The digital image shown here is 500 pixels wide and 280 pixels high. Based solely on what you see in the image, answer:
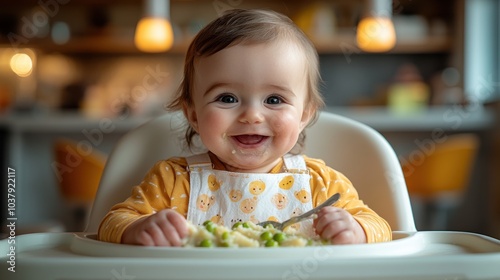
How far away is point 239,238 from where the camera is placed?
77cm

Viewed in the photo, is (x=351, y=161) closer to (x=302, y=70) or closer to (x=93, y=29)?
(x=302, y=70)

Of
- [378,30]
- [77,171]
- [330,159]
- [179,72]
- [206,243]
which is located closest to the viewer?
[206,243]

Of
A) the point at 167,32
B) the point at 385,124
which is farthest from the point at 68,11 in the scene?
the point at 385,124

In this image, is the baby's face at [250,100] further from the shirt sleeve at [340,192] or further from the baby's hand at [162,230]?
the baby's hand at [162,230]

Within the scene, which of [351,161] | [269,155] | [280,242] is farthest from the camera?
[351,161]

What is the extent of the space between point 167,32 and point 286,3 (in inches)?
56.6

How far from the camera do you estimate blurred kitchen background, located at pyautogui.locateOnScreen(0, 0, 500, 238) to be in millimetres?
4289

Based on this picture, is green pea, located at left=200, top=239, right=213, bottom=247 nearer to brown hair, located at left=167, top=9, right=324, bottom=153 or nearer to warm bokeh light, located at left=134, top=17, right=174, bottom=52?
brown hair, located at left=167, top=9, right=324, bottom=153

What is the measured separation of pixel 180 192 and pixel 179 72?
15.3 feet

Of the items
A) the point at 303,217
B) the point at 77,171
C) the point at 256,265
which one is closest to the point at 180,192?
the point at 303,217

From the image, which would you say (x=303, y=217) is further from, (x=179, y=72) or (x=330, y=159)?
(x=179, y=72)

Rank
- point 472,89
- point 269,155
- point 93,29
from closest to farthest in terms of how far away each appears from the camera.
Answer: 1. point 269,155
2. point 472,89
3. point 93,29

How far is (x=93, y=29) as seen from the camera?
556cm

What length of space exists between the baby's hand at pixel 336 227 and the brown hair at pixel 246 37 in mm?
269
